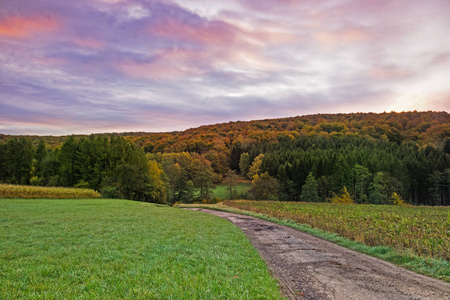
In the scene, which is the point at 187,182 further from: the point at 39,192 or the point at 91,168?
the point at 39,192

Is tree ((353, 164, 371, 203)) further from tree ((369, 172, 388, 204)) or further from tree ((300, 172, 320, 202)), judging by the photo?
tree ((300, 172, 320, 202))

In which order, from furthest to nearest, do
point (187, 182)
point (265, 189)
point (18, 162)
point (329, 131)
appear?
point (329, 131), point (187, 182), point (265, 189), point (18, 162)

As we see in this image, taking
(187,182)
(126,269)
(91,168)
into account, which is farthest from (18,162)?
(126,269)

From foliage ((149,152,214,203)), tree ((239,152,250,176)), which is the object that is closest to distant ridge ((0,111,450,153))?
tree ((239,152,250,176))

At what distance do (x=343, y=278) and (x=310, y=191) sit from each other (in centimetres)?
7479

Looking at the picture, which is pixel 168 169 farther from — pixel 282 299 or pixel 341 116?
pixel 341 116

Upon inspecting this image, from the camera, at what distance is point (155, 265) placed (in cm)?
767

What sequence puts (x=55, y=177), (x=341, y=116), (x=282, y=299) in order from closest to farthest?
(x=282, y=299) → (x=55, y=177) → (x=341, y=116)

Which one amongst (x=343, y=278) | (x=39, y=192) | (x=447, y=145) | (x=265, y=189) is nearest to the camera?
(x=343, y=278)

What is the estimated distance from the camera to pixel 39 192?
39.5 metres

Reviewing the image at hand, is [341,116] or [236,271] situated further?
[341,116]

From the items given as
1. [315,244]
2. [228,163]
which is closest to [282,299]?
[315,244]

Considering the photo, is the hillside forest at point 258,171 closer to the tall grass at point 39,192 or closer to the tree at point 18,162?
the tree at point 18,162

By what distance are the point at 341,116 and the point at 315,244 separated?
183269 millimetres
